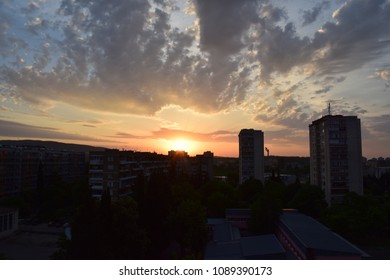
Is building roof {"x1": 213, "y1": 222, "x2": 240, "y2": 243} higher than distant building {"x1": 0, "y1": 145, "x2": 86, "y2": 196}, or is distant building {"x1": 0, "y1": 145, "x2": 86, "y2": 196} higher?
distant building {"x1": 0, "y1": 145, "x2": 86, "y2": 196}

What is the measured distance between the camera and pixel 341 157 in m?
19.5

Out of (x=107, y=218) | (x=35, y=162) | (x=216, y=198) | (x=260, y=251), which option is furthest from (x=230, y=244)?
(x=35, y=162)

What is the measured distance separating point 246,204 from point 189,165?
55.6 ft

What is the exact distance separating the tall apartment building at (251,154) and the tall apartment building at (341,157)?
8.09 metres

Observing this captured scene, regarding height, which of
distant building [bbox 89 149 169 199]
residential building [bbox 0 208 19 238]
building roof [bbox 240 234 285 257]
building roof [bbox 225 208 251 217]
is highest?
distant building [bbox 89 149 169 199]

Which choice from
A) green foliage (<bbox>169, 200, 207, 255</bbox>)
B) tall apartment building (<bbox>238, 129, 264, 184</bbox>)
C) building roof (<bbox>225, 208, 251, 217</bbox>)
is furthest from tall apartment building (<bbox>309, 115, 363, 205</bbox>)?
green foliage (<bbox>169, 200, 207, 255</bbox>)

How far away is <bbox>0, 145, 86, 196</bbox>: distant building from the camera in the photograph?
26.3 m

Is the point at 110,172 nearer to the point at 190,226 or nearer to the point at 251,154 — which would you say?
the point at 190,226

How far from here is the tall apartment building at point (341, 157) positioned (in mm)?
19328

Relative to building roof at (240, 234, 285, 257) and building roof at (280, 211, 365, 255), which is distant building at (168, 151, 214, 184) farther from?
building roof at (240, 234, 285, 257)

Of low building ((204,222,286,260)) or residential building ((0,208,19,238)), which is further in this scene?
residential building ((0,208,19,238))

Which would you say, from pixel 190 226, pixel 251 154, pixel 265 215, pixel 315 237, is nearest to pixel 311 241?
pixel 315 237

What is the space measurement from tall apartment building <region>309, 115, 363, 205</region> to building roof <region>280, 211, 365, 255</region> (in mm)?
7465
